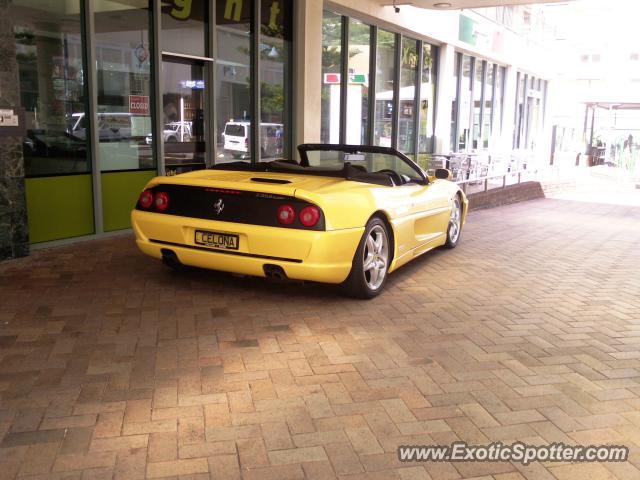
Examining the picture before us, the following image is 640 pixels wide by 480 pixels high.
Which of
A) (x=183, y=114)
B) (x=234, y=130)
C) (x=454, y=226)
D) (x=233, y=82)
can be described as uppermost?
(x=233, y=82)

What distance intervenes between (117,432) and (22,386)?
797 mm

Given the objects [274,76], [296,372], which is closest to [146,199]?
[296,372]

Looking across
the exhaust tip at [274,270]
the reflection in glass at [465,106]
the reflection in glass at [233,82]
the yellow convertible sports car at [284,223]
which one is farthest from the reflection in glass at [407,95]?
the exhaust tip at [274,270]

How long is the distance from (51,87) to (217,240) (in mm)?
3300

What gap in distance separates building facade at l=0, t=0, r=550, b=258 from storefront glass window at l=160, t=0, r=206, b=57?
0.06ft

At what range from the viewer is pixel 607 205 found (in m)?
14.5

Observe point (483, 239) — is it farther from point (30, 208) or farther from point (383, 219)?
point (30, 208)

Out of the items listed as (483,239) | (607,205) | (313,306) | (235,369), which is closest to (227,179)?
(313,306)

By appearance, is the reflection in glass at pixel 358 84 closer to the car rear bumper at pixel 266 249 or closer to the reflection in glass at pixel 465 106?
the reflection in glass at pixel 465 106

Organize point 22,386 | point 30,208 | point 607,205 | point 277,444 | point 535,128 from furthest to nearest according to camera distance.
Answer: point 535,128, point 607,205, point 30,208, point 22,386, point 277,444

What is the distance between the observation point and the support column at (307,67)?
10508 millimetres

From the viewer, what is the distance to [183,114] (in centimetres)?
863

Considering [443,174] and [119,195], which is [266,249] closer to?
[443,174]

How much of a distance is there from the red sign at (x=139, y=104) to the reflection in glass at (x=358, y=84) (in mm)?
5549
